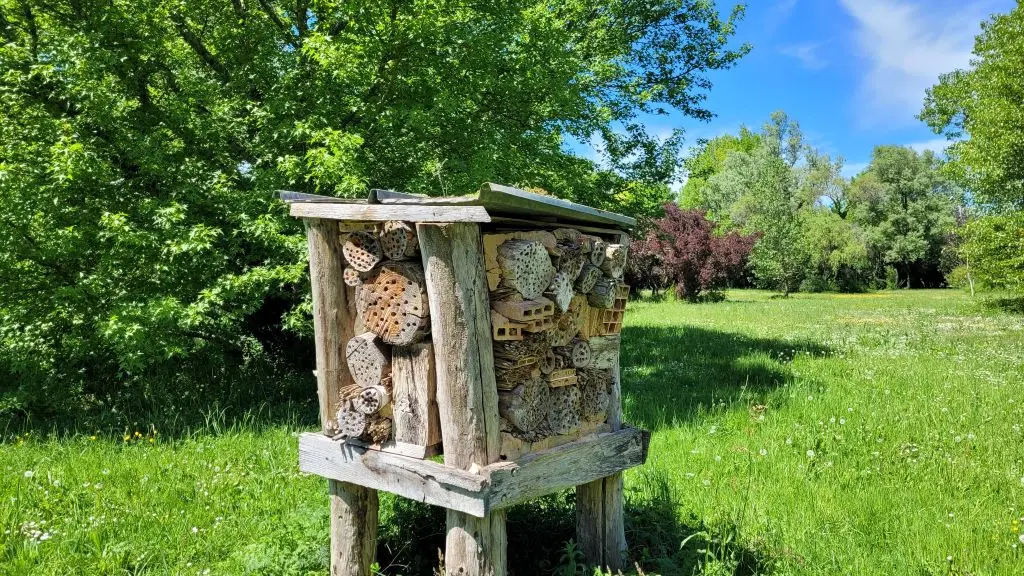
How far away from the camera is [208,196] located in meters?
8.38

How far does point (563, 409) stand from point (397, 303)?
3.68 ft

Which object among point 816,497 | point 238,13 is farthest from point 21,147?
point 816,497

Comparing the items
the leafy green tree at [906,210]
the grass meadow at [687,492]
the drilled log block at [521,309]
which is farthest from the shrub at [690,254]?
the drilled log block at [521,309]

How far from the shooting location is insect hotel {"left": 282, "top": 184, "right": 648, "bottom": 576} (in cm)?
307

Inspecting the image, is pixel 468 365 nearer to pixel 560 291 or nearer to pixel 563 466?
pixel 560 291

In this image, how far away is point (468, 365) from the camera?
3.08 m

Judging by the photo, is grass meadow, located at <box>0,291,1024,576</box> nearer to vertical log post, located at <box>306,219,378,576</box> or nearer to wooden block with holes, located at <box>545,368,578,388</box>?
vertical log post, located at <box>306,219,378,576</box>

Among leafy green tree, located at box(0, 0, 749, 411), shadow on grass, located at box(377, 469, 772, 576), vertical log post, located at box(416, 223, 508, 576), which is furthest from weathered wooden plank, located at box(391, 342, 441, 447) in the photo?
leafy green tree, located at box(0, 0, 749, 411)

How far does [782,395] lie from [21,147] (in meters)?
10.2

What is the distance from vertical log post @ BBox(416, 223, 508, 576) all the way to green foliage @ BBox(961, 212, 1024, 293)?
77.7ft

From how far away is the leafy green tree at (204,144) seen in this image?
7613mm

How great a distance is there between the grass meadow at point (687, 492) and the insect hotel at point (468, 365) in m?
0.61

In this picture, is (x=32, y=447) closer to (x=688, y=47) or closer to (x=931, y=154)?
(x=688, y=47)

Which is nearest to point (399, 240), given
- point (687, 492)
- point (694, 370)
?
point (687, 492)
